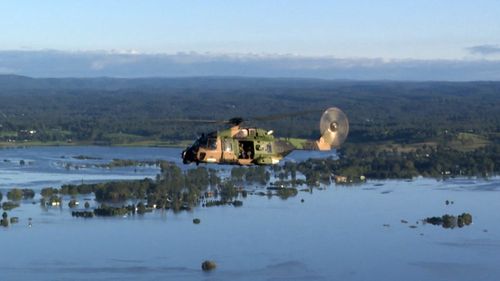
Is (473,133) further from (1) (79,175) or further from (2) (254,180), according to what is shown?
(1) (79,175)

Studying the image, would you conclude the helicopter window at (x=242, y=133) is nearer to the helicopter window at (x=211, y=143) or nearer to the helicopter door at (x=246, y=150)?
the helicopter door at (x=246, y=150)

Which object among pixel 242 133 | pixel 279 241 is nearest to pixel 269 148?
pixel 242 133

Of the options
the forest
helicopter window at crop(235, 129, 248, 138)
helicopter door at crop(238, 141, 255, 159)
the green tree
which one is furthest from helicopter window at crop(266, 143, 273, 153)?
the forest

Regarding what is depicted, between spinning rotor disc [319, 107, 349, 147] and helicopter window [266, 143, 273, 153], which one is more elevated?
spinning rotor disc [319, 107, 349, 147]

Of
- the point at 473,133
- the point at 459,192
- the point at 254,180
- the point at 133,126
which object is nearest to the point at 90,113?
the point at 133,126

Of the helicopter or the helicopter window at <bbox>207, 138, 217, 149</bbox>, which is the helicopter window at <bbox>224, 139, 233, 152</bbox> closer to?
the helicopter
